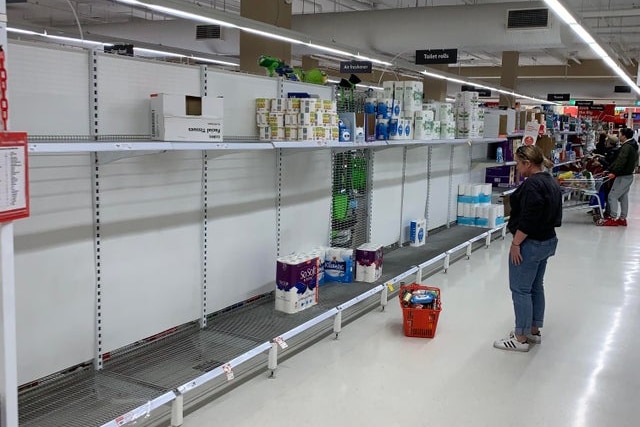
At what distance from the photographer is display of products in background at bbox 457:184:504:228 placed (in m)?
9.08

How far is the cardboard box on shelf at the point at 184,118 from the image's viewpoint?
326 centimetres

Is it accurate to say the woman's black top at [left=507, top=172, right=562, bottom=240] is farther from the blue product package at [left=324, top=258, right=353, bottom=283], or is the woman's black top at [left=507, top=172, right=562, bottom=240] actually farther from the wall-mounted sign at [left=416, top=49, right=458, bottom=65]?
the wall-mounted sign at [left=416, top=49, right=458, bottom=65]

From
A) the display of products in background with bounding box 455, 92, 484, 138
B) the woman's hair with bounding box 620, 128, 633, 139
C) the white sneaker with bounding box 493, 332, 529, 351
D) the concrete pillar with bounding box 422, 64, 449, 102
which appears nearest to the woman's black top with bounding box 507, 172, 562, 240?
the white sneaker with bounding box 493, 332, 529, 351

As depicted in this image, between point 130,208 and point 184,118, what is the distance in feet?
2.14

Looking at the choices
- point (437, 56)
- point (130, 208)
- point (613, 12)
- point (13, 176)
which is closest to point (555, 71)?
point (613, 12)

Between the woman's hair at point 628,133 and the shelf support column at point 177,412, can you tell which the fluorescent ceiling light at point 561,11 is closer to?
the shelf support column at point 177,412

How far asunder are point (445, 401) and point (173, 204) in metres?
2.22

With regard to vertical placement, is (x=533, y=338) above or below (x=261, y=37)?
below

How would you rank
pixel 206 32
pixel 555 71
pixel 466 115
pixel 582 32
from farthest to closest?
pixel 555 71 < pixel 206 32 < pixel 466 115 < pixel 582 32

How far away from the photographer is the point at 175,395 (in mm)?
3158

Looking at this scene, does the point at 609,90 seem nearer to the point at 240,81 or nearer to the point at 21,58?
the point at 240,81

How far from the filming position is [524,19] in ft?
33.4

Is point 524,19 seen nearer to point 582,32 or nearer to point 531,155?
point 582,32

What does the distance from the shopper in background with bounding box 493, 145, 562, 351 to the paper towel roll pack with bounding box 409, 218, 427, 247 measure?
2.43 metres
